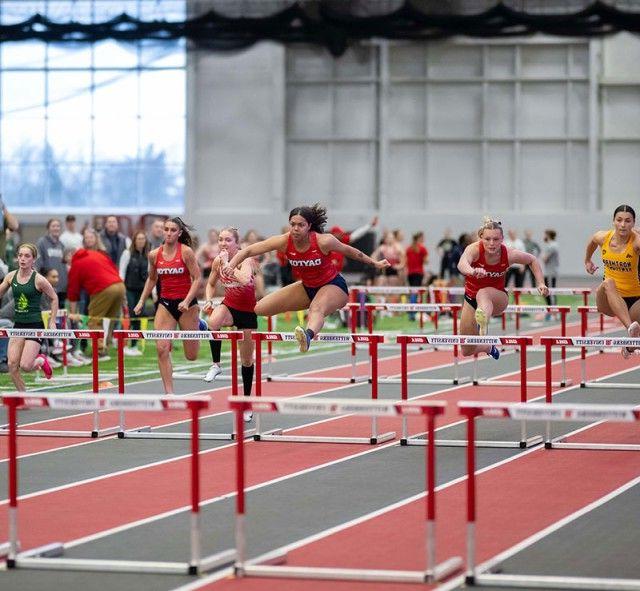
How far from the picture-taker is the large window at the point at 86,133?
41.0 m

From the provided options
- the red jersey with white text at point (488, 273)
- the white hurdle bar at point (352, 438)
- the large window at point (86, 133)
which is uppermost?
the large window at point (86, 133)

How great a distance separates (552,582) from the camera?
24.0 ft

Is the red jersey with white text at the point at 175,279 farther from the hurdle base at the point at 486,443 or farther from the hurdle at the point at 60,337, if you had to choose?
the hurdle base at the point at 486,443

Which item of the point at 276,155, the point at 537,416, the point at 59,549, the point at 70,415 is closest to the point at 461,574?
the point at 537,416

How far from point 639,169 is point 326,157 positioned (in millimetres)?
8807

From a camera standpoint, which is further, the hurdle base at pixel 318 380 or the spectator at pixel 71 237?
the spectator at pixel 71 237

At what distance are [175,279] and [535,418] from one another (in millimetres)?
7649

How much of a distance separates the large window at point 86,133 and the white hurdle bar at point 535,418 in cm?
3448

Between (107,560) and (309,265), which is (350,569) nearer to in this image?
(107,560)

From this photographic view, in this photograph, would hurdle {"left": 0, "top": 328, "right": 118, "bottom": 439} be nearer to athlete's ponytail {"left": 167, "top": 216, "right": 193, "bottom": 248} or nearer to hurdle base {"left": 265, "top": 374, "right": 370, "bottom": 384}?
athlete's ponytail {"left": 167, "top": 216, "right": 193, "bottom": 248}

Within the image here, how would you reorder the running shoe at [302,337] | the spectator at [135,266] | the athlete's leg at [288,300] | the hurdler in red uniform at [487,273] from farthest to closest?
1. the spectator at [135,266]
2. the hurdler in red uniform at [487,273]
3. the athlete's leg at [288,300]
4. the running shoe at [302,337]

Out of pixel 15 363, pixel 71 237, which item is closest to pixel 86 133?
pixel 71 237

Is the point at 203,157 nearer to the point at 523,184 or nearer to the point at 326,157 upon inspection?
the point at 326,157

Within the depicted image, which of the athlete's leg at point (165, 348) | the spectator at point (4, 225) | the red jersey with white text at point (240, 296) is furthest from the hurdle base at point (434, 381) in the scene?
the spectator at point (4, 225)
